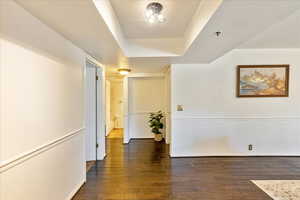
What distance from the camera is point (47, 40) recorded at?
1897 mm

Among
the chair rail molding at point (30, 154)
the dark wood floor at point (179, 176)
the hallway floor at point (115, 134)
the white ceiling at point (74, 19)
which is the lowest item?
the hallway floor at point (115, 134)

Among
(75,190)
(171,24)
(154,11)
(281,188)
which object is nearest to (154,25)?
(171,24)

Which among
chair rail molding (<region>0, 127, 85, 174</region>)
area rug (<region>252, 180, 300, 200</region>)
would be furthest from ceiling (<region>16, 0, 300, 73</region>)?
area rug (<region>252, 180, 300, 200</region>)

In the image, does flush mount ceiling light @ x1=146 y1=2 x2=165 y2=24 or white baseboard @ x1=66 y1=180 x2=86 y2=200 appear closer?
flush mount ceiling light @ x1=146 y1=2 x2=165 y2=24

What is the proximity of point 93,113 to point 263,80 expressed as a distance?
3.78 m

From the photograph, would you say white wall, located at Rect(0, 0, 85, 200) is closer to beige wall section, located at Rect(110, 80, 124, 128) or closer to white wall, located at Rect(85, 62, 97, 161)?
white wall, located at Rect(85, 62, 97, 161)

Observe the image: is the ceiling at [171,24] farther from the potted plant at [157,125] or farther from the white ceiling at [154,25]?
the potted plant at [157,125]

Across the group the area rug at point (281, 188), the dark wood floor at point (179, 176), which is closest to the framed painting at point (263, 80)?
the dark wood floor at point (179, 176)

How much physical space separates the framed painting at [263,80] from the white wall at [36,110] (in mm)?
3433

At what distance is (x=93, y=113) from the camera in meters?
4.03

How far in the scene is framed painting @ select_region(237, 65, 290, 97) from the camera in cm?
409

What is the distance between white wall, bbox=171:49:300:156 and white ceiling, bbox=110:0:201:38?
129 centimetres

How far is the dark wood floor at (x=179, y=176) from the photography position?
257 centimetres

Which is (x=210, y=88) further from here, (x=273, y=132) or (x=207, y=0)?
(x=207, y=0)
